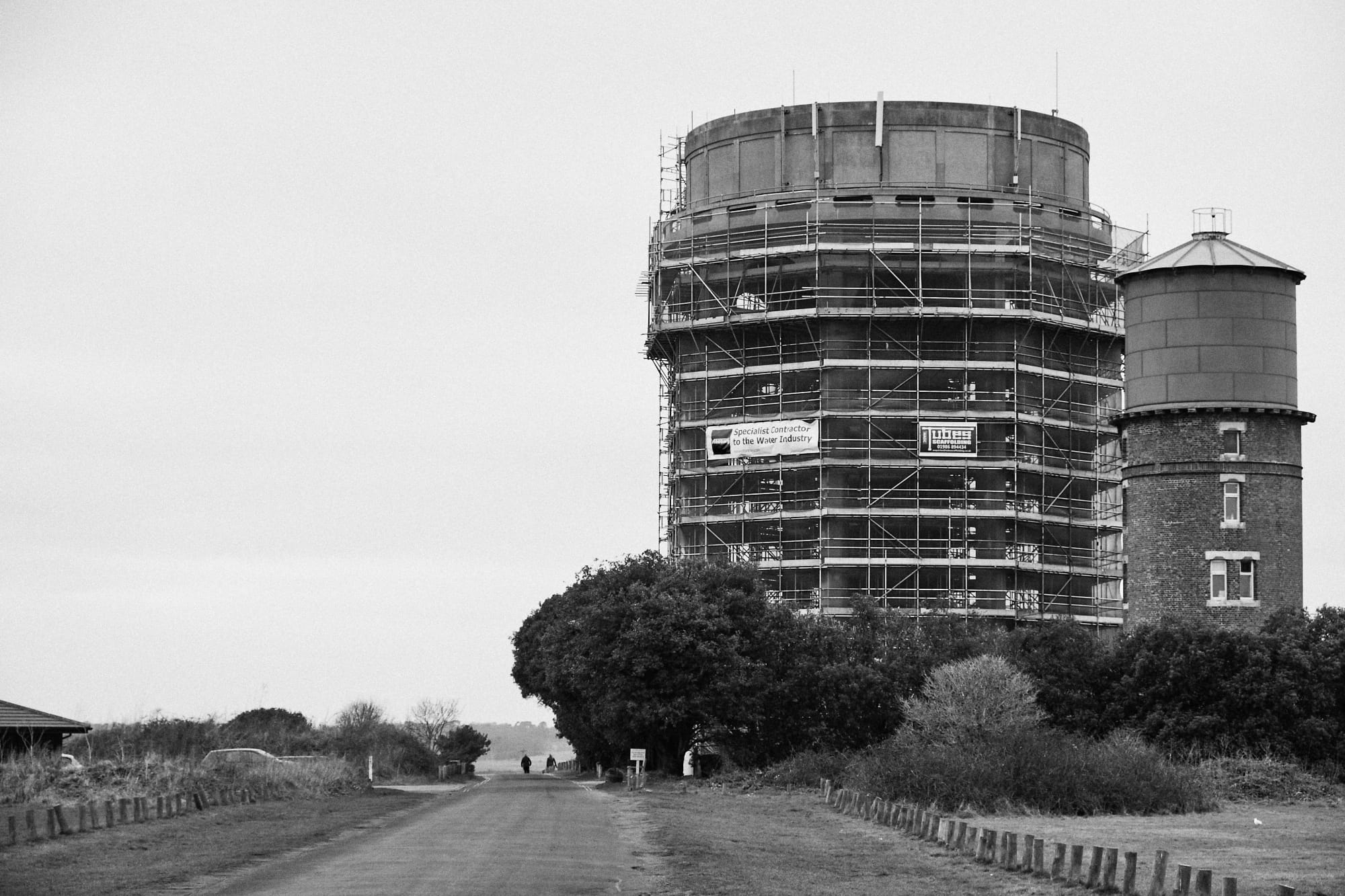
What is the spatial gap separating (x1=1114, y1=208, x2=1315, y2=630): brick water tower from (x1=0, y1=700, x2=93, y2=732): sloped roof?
41.2 metres

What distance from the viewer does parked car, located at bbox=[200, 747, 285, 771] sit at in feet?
179

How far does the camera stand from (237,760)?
57.1m

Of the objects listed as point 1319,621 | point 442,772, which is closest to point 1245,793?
point 1319,621

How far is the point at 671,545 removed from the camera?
93.9 metres

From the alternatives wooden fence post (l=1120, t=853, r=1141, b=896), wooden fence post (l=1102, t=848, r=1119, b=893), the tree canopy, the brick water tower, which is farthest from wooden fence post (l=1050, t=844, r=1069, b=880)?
the tree canopy

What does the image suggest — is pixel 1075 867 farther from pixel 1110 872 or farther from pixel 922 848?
pixel 922 848

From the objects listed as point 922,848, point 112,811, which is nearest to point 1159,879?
point 922,848

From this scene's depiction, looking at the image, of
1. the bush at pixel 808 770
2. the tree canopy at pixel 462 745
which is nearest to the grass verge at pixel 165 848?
the bush at pixel 808 770

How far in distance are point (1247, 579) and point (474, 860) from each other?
4902 cm

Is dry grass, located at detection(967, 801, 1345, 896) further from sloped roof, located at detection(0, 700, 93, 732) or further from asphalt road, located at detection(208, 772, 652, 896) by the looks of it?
sloped roof, located at detection(0, 700, 93, 732)

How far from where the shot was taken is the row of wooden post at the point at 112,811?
33938 mm

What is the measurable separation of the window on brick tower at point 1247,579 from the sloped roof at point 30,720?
44.0 metres

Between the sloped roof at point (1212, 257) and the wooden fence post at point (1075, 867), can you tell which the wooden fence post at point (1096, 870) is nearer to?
the wooden fence post at point (1075, 867)

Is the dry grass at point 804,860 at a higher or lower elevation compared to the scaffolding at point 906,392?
lower
